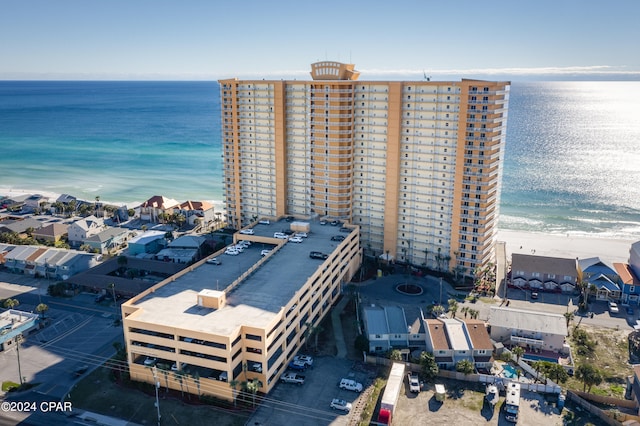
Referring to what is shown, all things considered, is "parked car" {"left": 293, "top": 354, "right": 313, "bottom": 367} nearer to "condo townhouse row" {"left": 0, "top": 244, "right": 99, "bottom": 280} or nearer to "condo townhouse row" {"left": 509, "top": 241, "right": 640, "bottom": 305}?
"condo townhouse row" {"left": 509, "top": 241, "right": 640, "bottom": 305}

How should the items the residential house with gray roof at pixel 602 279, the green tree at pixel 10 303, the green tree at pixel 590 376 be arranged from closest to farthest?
the green tree at pixel 590 376 → the green tree at pixel 10 303 → the residential house with gray roof at pixel 602 279

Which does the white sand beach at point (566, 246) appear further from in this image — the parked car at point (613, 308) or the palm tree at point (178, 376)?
the palm tree at point (178, 376)

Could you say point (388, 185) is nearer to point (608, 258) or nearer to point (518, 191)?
point (608, 258)

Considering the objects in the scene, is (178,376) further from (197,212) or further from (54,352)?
(197,212)

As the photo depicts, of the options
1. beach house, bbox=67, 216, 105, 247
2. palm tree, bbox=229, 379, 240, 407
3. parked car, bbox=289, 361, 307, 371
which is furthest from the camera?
beach house, bbox=67, 216, 105, 247

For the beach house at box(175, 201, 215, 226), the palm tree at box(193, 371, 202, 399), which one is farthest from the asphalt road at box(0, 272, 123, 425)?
the beach house at box(175, 201, 215, 226)

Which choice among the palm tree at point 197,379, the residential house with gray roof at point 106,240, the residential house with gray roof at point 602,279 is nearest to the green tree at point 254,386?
the palm tree at point 197,379
